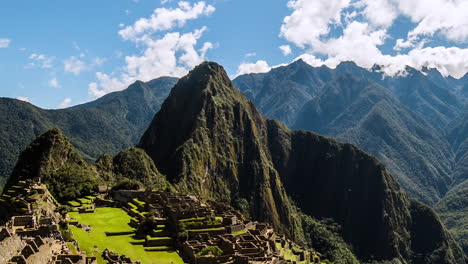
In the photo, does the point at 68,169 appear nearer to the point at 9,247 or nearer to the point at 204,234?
the point at 204,234

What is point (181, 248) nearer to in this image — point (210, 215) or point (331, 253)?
point (210, 215)

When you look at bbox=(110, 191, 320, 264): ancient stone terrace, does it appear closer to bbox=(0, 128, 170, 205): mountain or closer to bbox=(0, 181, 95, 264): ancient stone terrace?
bbox=(0, 181, 95, 264): ancient stone terrace

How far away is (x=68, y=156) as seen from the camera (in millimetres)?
133625

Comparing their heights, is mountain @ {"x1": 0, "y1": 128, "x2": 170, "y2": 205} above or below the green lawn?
above

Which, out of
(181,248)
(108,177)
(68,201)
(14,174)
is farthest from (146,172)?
(181,248)

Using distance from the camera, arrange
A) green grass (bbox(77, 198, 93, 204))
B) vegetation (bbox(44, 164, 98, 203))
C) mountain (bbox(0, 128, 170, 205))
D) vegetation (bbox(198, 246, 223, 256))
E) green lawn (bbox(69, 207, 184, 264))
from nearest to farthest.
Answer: green lawn (bbox(69, 207, 184, 264))
vegetation (bbox(198, 246, 223, 256))
green grass (bbox(77, 198, 93, 204))
vegetation (bbox(44, 164, 98, 203))
mountain (bbox(0, 128, 170, 205))

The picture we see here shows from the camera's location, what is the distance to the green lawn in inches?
2190

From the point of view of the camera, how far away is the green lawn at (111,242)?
55625 mm

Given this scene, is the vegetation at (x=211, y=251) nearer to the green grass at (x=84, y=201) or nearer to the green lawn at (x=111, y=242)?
the green lawn at (x=111, y=242)

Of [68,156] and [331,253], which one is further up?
[68,156]

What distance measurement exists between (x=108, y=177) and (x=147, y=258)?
81.2 meters

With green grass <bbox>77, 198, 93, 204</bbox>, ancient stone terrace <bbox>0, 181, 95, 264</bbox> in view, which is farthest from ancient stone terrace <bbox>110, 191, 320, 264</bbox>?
ancient stone terrace <bbox>0, 181, 95, 264</bbox>

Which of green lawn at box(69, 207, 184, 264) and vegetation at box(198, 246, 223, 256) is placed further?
vegetation at box(198, 246, 223, 256)

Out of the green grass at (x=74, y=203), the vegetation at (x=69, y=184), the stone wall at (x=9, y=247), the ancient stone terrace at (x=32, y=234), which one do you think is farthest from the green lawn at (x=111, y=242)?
the vegetation at (x=69, y=184)
